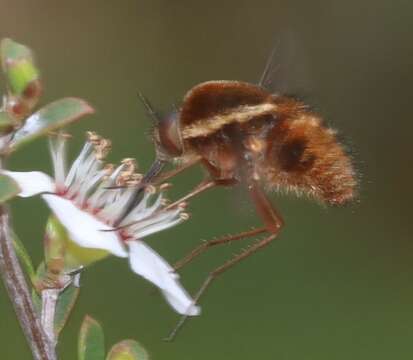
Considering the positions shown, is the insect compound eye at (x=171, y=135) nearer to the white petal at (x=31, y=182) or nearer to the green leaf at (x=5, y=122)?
the white petal at (x=31, y=182)

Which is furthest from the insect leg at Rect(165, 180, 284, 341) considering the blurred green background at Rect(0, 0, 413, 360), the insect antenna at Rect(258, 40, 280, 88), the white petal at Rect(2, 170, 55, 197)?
the blurred green background at Rect(0, 0, 413, 360)

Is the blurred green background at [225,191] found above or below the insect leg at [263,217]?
below

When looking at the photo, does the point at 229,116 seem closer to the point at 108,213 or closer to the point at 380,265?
the point at 108,213

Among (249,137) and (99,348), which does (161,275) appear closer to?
(99,348)

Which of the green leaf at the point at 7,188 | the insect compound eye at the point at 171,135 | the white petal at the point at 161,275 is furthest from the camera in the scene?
the insect compound eye at the point at 171,135

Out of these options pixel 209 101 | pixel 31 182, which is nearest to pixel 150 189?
pixel 209 101

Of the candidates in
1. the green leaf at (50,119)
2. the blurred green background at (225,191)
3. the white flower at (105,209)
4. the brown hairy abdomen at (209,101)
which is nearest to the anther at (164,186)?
the white flower at (105,209)
